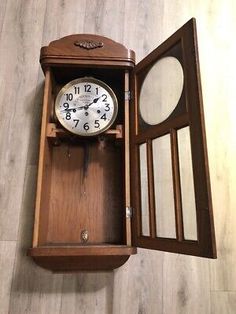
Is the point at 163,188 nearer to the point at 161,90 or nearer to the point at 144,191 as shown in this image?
the point at 144,191

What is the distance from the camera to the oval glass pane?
0.97 m

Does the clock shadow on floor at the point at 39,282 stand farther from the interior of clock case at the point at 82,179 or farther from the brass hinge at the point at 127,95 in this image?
the brass hinge at the point at 127,95

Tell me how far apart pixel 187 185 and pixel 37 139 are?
650mm

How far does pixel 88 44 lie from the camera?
112 centimetres

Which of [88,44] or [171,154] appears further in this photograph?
[88,44]

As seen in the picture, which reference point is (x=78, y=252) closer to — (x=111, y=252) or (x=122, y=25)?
(x=111, y=252)

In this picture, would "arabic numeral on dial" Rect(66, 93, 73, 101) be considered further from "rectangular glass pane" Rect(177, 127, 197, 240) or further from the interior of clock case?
"rectangular glass pane" Rect(177, 127, 197, 240)

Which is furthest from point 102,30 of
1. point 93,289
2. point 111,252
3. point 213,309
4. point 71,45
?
point 213,309

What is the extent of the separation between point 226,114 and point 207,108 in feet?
0.28

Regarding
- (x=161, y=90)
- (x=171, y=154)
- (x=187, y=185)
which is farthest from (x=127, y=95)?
(x=187, y=185)

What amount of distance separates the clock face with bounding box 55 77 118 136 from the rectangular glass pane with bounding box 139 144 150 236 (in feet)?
0.56

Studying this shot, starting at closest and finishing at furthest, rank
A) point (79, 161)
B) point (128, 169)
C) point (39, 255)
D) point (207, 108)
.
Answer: point (39, 255)
point (128, 169)
point (79, 161)
point (207, 108)

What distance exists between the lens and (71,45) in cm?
112

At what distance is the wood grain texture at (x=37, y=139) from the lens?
1.12m
